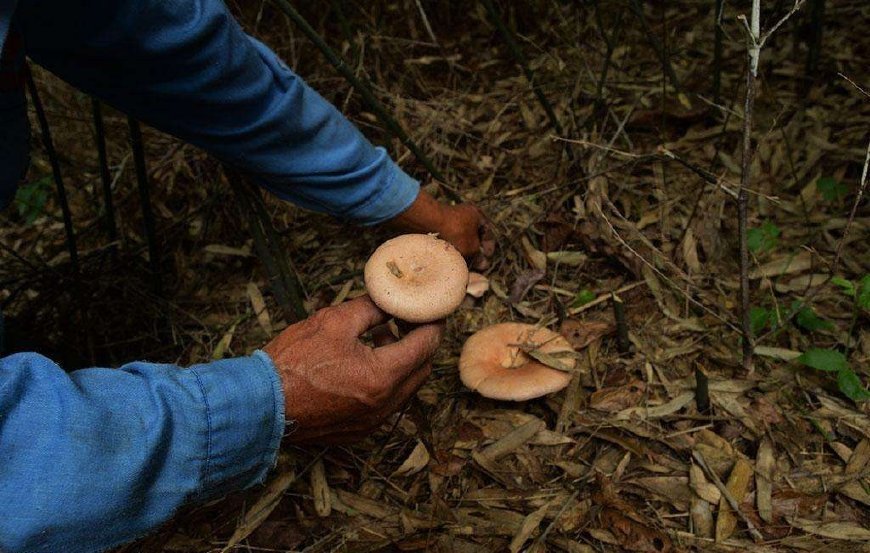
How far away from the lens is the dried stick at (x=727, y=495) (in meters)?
1.73

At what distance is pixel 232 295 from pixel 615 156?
68.3 inches

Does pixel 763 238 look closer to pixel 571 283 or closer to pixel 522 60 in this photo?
pixel 571 283

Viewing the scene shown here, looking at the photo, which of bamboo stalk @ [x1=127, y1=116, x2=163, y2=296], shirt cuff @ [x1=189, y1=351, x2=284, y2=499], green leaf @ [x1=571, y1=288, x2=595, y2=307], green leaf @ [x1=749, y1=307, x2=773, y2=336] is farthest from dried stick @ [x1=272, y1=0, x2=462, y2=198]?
green leaf @ [x1=749, y1=307, x2=773, y2=336]

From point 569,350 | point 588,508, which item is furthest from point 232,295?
point 588,508

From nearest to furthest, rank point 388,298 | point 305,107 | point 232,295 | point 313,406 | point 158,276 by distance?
point 313,406
point 388,298
point 305,107
point 158,276
point 232,295

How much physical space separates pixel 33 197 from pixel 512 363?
255cm

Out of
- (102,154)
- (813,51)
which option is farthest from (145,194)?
(813,51)

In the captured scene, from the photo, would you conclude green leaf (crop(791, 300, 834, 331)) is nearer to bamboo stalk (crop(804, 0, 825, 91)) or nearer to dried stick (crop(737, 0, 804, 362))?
dried stick (crop(737, 0, 804, 362))

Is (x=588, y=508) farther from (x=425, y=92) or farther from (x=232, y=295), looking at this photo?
(x=425, y=92)

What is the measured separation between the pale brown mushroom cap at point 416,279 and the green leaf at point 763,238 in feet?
3.90

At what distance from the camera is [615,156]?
272 centimetres

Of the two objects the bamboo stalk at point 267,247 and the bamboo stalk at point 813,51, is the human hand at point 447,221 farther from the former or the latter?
the bamboo stalk at point 813,51

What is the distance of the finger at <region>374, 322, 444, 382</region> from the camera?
1.51m

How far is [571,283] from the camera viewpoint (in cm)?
247
